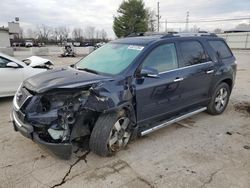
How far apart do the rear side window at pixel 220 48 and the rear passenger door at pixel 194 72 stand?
16.6 inches

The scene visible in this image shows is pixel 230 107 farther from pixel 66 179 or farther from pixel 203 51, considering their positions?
pixel 66 179

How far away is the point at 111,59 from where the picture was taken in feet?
13.1

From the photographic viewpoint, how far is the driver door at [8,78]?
6.07 metres

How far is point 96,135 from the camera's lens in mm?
3203

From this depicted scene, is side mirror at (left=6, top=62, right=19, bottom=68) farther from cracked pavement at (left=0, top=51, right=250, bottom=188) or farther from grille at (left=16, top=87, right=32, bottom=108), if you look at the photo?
grille at (left=16, top=87, right=32, bottom=108)

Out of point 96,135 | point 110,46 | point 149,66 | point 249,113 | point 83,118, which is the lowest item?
point 249,113

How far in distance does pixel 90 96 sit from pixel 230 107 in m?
4.27

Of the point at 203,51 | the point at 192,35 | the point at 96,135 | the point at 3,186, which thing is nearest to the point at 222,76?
the point at 203,51

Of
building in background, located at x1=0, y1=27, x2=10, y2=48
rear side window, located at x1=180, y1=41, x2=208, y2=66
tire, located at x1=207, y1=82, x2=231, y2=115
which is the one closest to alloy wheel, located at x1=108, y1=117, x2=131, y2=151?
rear side window, located at x1=180, y1=41, x2=208, y2=66

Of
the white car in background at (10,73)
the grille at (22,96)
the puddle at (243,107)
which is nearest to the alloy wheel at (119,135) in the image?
the grille at (22,96)

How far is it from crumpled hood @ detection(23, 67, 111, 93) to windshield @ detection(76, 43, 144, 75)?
0.30 metres

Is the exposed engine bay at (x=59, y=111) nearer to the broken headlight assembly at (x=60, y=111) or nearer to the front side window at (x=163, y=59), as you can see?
the broken headlight assembly at (x=60, y=111)

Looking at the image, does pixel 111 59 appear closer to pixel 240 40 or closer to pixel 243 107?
pixel 243 107

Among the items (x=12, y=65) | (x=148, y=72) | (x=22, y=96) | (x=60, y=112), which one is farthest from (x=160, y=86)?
(x=12, y=65)
